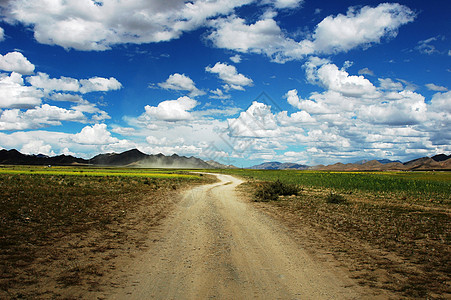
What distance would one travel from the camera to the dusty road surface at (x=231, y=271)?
5953 millimetres

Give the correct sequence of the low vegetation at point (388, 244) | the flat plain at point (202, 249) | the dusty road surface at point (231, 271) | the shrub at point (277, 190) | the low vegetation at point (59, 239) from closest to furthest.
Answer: the dusty road surface at point (231, 271) < the flat plain at point (202, 249) < the low vegetation at point (59, 239) < the low vegetation at point (388, 244) < the shrub at point (277, 190)

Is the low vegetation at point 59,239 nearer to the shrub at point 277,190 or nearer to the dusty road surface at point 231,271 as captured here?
the dusty road surface at point 231,271

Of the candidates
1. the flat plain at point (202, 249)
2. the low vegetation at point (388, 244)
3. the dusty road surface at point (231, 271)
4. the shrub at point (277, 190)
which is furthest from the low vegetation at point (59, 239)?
the shrub at point (277, 190)

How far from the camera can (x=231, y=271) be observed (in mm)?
7238

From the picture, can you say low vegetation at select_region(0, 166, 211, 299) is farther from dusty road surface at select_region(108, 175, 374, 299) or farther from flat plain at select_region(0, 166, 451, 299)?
dusty road surface at select_region(108, 175, 374, 299)

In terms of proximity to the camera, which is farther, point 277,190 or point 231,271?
point 277,190

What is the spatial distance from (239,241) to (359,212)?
10714 mm

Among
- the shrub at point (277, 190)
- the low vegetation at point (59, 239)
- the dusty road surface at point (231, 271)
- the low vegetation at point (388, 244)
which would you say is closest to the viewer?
the dusty road surface at point (231, 271)

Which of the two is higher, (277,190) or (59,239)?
(277,190)

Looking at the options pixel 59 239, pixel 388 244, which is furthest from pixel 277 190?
pixel 59 239

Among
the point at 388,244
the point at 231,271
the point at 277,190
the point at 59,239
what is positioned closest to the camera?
the point at 231,271

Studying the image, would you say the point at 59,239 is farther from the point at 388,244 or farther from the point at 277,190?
the point at 277,190

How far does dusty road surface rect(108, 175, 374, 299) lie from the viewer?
19.5ft

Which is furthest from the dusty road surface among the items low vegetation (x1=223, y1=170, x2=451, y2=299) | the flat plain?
low vegetation (x1=223, y1=170, x2=451, y2=299)
